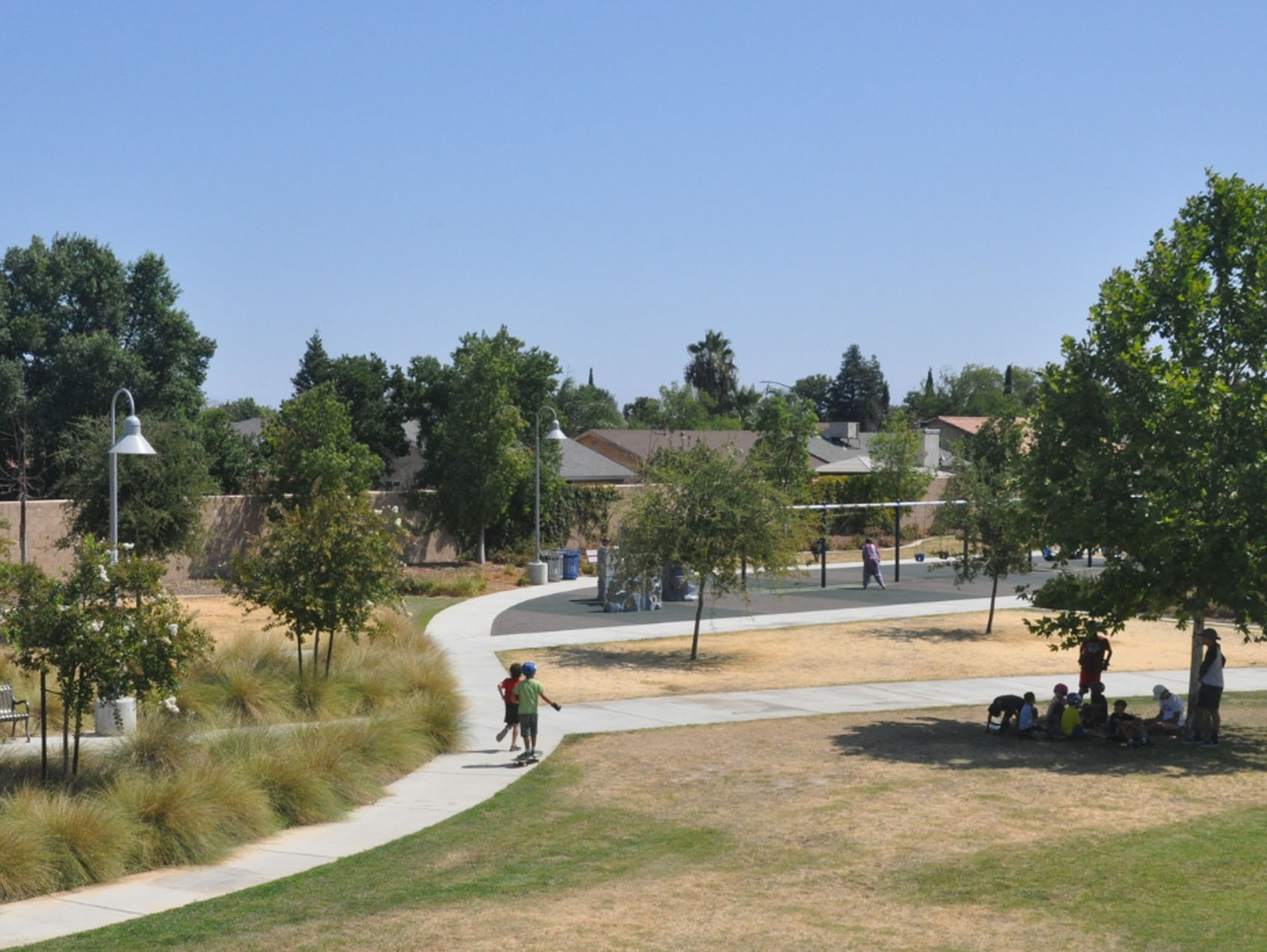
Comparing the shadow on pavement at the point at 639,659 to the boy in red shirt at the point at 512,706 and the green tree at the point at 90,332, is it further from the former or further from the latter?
the green tree at the point at 90,332

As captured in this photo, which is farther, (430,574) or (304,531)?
(430,574)

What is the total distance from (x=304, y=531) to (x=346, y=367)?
33.5 metres

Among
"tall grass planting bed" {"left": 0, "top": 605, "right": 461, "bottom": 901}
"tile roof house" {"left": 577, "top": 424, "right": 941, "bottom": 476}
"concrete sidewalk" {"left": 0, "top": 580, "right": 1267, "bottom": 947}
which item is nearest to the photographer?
"concrete sidewalk" {"left": 0, "top": 580, "right": 1267, "bottom": 947}

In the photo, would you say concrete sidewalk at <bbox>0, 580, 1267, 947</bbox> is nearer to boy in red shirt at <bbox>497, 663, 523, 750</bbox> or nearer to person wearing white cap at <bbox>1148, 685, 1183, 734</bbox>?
boy in red shirt at <bbox>497, 663, 523, 750</bbox>

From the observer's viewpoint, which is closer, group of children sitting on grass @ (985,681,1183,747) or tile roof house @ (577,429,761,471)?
group of children sitting on grass @ (985,681,1183,747)

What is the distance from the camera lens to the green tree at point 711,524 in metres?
24.7

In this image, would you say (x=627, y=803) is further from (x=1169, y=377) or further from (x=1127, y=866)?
(x=1169, y=377)

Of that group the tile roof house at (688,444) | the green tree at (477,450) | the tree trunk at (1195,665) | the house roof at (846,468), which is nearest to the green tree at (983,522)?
the tree trunk at (1195,665)

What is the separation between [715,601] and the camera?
113ft

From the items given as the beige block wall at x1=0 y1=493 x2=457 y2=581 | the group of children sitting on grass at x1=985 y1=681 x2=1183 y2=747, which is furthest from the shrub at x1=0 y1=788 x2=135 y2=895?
the beige block wall at x1=0 y1=493 x2=457 y2=581

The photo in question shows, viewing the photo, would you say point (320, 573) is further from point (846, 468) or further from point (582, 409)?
point (582, 409)

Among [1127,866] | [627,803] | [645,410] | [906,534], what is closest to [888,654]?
[627,803]

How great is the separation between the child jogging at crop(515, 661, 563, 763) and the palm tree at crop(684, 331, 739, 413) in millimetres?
92680

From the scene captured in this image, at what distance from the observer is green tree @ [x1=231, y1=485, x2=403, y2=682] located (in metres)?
18.7
